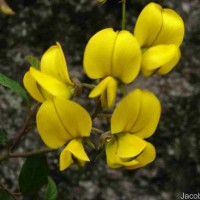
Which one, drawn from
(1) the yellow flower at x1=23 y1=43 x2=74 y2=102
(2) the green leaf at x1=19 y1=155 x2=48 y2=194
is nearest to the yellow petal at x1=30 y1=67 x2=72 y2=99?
(1) the yellow flower at x1=23 y1=43 x2=74 y2=102

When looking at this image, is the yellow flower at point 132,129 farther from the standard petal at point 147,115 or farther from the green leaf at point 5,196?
the green leaf at point 5,196

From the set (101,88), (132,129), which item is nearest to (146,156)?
(132,129)

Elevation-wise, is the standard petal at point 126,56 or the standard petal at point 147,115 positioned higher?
the standard petal at point 126,56

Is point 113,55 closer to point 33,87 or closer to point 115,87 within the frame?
point 115,87

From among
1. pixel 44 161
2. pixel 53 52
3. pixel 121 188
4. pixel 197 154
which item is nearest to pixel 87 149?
pixel 121 188

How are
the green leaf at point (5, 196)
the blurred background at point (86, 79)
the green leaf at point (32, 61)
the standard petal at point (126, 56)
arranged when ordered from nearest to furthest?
the standard petal at point (126, 56)
the green leaf at point (32, 61)
the green leaf at point (5, 196)
the blurred background at point (86, 79)

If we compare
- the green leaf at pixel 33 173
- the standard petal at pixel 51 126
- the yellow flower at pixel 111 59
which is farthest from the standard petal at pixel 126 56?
the green leaf at pixel 33 173

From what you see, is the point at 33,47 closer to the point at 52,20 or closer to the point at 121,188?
the point at 52,20
